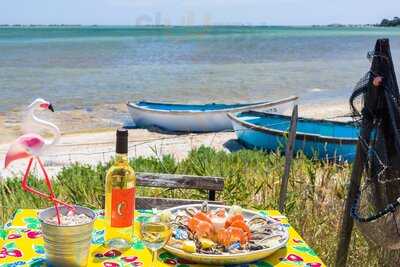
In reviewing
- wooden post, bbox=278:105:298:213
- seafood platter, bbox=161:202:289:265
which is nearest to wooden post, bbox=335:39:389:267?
wooden post, bbox=278:105:298:213

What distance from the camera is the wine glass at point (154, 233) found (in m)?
2.08

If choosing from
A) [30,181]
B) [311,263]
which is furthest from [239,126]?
[311,263]

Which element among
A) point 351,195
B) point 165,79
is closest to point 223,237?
point 351,195

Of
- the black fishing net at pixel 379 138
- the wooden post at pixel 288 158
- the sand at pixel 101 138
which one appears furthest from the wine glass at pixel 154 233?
the sand at pixel 101 138

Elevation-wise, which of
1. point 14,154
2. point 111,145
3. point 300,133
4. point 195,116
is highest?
point 14,154

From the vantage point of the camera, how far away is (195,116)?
15.6 m

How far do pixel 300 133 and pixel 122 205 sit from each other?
340 inches

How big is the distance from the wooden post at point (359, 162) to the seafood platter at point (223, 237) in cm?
124

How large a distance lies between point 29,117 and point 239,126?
11072mm

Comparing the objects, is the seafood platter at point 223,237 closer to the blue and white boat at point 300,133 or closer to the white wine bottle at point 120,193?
the white wine bottle at point 120,193

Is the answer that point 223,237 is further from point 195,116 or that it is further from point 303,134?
point 195,116

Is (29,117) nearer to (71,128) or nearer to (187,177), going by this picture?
(187,177)

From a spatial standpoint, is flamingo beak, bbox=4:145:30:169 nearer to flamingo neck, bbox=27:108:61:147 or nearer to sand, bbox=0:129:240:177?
flamingo neck, bbox=27:108:61:147

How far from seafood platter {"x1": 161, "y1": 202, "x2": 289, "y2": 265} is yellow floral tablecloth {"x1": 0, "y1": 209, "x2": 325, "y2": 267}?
4 cm
